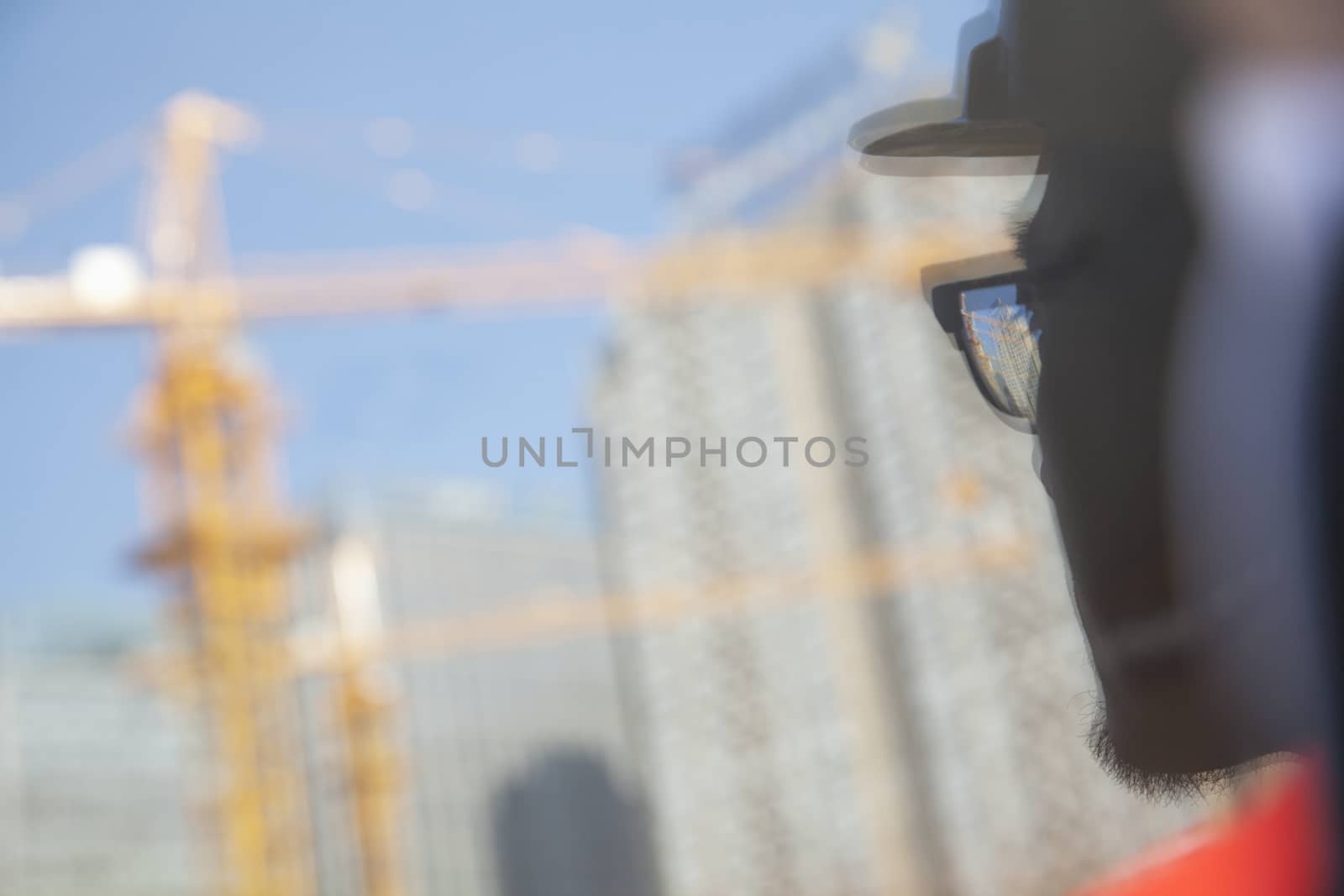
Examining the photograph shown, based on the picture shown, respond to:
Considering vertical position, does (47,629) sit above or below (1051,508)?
above

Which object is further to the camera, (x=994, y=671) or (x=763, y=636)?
(x=763, y=636)

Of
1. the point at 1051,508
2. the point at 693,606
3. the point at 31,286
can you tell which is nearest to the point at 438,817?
the point at 693,606

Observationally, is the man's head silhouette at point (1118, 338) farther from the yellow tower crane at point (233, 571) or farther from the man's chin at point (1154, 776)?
the yellow tower crane at point (233, 571)

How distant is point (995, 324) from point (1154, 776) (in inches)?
10.6

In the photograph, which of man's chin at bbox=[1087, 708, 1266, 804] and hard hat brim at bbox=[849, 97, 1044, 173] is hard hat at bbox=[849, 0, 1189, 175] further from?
man's chin at bbox=[1087, 708, 1266, 804]

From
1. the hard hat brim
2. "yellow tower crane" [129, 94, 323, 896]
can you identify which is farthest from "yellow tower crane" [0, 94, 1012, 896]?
the hard hat brim

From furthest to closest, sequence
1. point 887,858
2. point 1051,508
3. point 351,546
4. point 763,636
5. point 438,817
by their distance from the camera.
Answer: point 438,817
point 763,636
point 887,858
point 351,546
point 1051,508

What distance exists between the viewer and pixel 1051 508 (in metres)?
0.64

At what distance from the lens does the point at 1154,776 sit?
1.85 ft

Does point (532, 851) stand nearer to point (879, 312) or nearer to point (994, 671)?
point (994, 671)

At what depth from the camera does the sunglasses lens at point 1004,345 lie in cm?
70

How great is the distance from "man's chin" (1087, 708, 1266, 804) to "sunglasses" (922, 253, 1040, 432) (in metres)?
0.14

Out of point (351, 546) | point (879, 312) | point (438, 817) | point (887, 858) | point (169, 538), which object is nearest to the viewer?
point (169, 538)

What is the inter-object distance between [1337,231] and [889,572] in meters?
32.8
